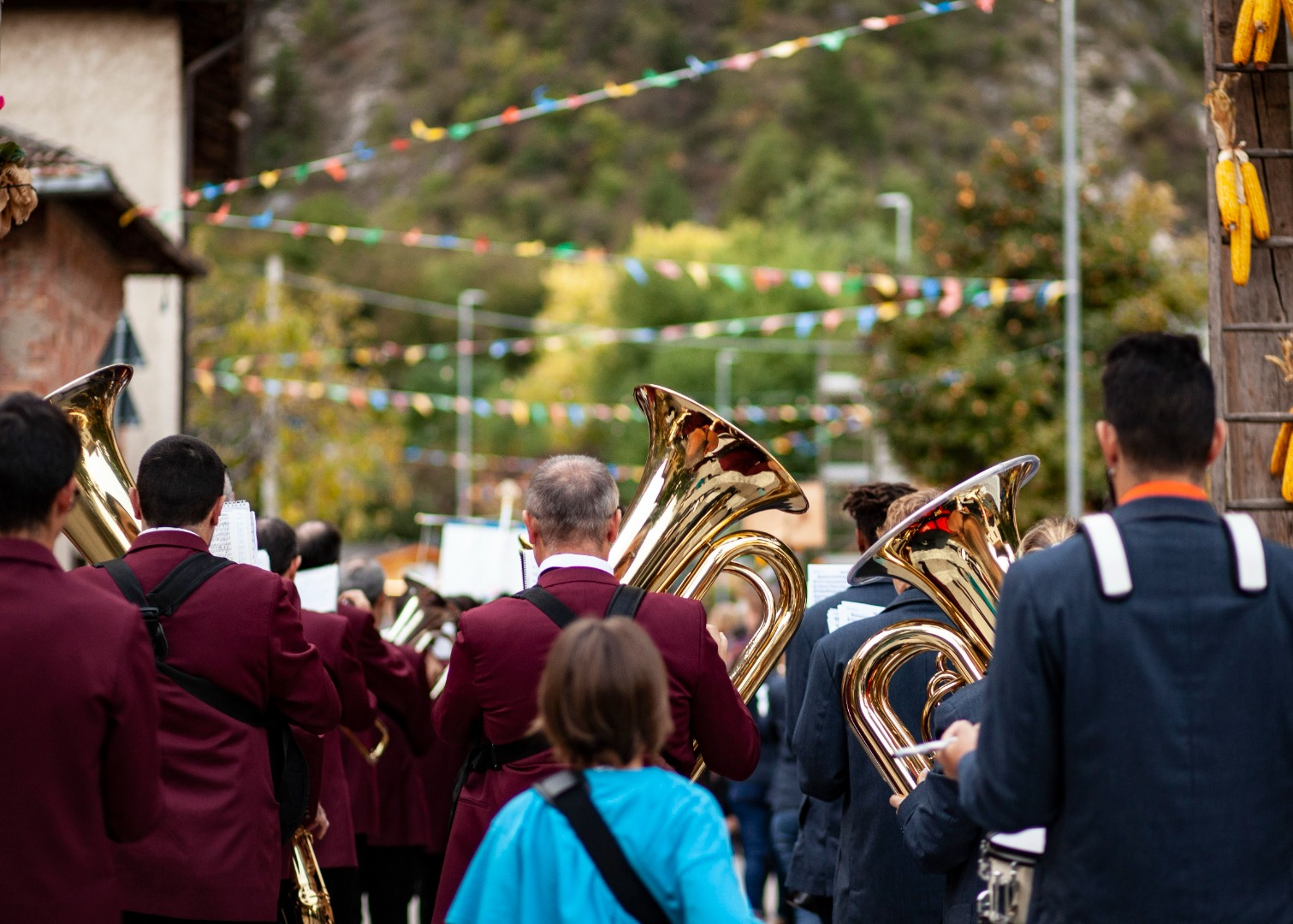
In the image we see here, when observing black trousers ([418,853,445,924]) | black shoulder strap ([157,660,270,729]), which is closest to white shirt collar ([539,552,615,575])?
black shoulder strap ([157,660,270,729])

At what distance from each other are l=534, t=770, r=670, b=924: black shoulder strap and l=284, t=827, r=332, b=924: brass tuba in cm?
208

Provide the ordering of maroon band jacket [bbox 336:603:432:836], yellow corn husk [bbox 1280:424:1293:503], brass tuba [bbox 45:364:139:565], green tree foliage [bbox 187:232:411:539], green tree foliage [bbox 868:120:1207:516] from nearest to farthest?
brass tuba [bbox 45:364:139:565] → yellow corn husk [bbox 1280:424:1293:503] → maroon band jacket [bbox 336:603:432:836] → green tree foliage [bbox 868:120:1207:516] → green tree foliage [bbox 187:232:411:539]

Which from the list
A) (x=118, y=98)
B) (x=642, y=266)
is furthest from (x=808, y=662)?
(x=118, y=98)

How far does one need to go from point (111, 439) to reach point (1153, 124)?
107801 mm

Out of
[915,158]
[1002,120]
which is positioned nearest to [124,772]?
[915,158]

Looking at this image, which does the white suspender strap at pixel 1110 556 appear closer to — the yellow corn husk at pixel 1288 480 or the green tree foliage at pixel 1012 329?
the yellow corn husk at pixel 1288 480

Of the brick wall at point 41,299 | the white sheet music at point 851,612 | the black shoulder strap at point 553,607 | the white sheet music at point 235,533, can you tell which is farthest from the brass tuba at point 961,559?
the brick wall at point 41,299

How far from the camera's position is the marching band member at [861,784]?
489 cm

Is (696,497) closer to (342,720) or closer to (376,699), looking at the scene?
(342,720)

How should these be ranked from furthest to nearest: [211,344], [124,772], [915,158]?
1. [915,158]
2. [211,344]
3. [124,772]

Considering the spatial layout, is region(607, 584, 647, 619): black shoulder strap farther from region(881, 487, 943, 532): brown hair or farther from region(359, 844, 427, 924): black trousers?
region(359, 844, 427, 924): black trousers

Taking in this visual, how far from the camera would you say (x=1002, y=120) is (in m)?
111

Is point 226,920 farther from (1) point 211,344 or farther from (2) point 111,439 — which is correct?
(1) point 211,344

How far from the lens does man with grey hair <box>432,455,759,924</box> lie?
4043 mm
